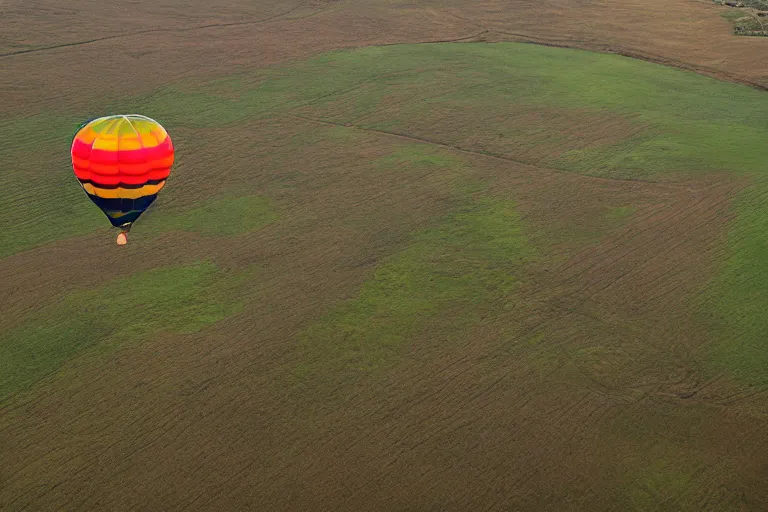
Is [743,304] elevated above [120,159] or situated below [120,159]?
below

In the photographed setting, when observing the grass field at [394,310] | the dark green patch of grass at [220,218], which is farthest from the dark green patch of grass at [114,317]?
the dark green patch of grass at [220,218]

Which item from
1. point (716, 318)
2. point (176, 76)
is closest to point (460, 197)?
point (716, 318)

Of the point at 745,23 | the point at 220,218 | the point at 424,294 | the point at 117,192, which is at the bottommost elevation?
the point at 220,218

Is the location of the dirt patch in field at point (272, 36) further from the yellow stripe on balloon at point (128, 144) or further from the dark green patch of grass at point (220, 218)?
the yellow stripe on balloon at point (128, 144)

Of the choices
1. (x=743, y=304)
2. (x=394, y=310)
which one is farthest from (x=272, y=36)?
(x=743, y=304)

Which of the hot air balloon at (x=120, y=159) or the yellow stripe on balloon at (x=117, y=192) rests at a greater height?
the hot air balloon at (x=120, y=159)

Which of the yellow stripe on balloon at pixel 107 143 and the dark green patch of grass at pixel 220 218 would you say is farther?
the dark green patch of grass at pixel 220 218

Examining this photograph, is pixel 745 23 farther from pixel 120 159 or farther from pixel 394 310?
pixel 120 159

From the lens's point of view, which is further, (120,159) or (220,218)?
(220,218)
